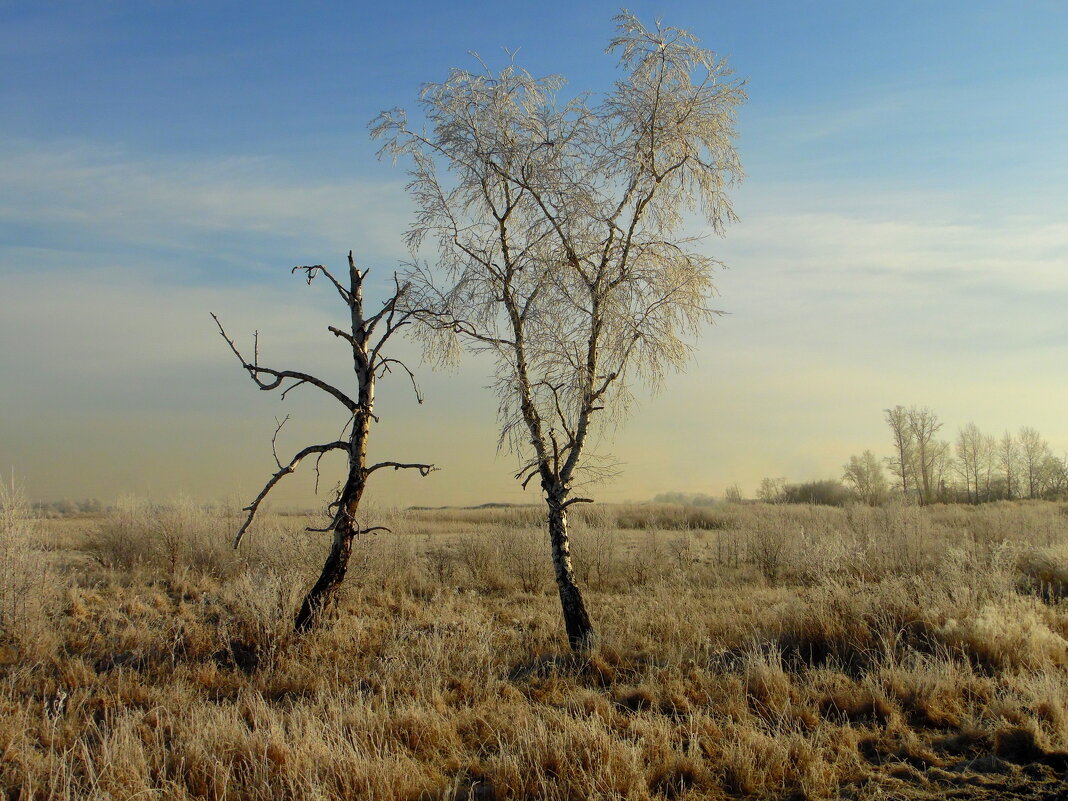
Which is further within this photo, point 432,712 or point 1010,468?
point 1010,468

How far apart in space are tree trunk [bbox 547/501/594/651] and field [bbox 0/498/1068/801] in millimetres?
339

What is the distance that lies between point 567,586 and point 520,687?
1730 mm

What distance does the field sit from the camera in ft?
18.3

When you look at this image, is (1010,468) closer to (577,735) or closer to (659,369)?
(659,369)

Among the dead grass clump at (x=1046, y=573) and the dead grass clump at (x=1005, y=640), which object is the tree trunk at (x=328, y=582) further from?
the dead grass clump at (x=1046, y=573)

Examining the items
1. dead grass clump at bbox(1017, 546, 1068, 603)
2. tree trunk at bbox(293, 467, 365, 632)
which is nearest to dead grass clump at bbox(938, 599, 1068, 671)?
dead grass clump at bbox(1017, 546, 1068, 603)

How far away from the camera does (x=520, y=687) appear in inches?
321

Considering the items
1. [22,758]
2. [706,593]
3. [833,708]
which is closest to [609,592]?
[706,593]

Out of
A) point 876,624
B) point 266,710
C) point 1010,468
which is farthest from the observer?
point 1010,468

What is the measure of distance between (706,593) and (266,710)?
9.54 metres

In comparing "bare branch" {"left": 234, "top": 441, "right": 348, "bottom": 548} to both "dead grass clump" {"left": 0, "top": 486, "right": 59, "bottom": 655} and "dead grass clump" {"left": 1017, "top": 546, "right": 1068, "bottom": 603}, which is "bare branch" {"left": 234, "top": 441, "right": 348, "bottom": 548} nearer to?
"dead grass clump" {"left": 0, "top": 486, "right": 59, "bottom": 655}

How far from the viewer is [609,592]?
51.8ft

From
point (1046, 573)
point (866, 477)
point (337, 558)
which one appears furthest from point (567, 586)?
point (866, 477)

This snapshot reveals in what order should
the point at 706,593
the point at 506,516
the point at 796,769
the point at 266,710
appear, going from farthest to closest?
the point at 506,516 < the point at 706,593 < the point at 266,710 < the point at 796,769
